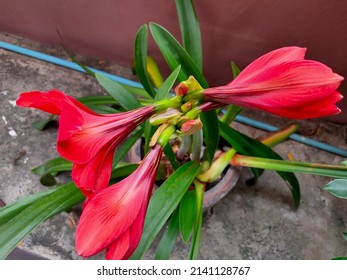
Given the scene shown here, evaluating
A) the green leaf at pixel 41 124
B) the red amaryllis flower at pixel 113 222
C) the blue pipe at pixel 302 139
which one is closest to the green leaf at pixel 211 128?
the red amaryllis flower at pixel 113 222

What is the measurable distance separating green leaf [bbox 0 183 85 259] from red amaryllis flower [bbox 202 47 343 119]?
377 millimetres

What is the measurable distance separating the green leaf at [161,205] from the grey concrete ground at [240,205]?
37 cm

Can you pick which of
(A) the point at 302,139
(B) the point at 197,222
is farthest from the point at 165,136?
(A) the point at 302,139

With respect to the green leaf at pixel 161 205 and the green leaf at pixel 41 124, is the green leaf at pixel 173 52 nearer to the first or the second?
the green leaf at pixel 161 205

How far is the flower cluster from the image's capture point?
507 millimetres

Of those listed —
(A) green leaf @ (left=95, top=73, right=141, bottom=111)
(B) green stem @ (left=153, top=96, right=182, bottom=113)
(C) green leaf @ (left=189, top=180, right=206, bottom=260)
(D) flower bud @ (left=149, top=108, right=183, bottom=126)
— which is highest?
(B) green stem @ (left=153, top=96, right=182, bottom=113)

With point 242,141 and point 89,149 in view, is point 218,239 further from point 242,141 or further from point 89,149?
point 89,149

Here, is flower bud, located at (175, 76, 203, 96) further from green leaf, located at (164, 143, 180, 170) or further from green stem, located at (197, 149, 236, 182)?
green stem, located at (197, 149, 236, 182)

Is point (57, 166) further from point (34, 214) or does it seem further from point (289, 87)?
point (289, 87)

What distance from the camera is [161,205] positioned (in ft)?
2.48

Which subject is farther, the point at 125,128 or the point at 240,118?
the point at 240,118

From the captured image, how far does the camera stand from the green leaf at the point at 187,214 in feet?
2.79

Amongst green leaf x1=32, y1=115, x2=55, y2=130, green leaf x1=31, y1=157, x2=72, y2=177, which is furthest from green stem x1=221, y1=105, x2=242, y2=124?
green leaf x1=32, y1=115, x2=55, y2=130

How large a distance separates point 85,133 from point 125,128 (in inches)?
2.4
